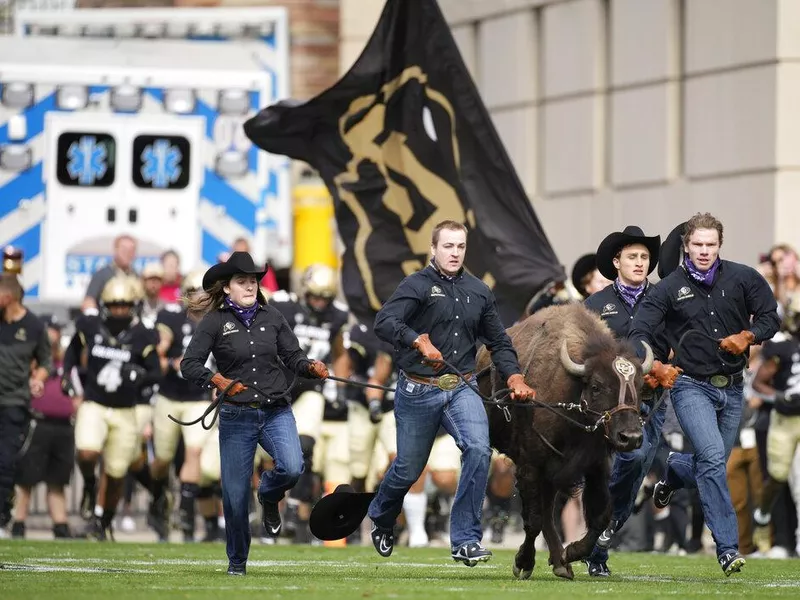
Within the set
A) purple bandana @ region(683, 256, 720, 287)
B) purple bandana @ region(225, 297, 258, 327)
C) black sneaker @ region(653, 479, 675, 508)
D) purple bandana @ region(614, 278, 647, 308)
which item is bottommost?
black sneaker @ region(653, 479, 675, 508)

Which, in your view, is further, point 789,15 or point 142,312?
point 789,15

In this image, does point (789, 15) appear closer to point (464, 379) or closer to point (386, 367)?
point (386, 367)

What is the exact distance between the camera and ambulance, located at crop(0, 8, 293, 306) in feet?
70.0

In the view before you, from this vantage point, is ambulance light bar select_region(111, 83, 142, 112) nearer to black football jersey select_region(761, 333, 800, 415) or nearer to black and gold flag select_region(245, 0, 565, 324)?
black and gold flag select_region(245, 0, 565, 324)

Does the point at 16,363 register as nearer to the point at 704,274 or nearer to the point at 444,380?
the point at 444,380

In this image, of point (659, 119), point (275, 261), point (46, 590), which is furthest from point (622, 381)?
point (659, 119)

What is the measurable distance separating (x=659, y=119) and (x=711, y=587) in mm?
12717

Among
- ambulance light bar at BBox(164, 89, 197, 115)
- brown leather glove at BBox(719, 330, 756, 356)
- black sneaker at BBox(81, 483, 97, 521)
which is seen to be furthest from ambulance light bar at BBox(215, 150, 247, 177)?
brown leather glove at BBox(719, 330, 756, 356)

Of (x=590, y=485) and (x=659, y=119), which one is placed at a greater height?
(x=659, y=119)

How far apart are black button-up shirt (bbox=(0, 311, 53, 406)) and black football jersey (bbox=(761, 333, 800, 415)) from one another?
20.7ft

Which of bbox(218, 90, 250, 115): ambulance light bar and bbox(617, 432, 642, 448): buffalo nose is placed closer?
bbox(617, 432, 642, 448): buffalo nose

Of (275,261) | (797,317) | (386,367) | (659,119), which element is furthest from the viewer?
(659,119)

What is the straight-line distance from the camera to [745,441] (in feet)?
66.9

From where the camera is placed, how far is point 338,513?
1518cm
